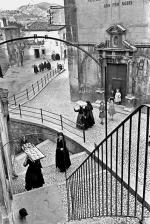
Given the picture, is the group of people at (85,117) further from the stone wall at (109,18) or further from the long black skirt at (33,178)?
the stone wall at (109,18)

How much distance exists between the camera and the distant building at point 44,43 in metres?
37.4

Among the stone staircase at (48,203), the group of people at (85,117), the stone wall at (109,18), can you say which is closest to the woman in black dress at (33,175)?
the stone staircase at (48,203)

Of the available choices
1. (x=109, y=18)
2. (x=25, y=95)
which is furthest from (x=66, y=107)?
(x=109, y=18)

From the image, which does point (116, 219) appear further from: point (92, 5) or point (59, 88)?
point (59, 88)

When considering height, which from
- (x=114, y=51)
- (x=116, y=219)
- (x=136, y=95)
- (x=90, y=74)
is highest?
(x=114, y=51)

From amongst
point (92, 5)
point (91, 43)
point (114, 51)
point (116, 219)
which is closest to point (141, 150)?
point (116, 219)

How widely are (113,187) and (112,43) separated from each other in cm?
765

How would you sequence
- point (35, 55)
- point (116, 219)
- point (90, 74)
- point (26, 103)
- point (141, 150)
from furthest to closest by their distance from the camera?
1. point (35, 55)
2. point (26, 103)
3. point (90, 74)
4. point (141, 150)
5. point (116, 219)

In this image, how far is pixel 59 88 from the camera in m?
17.9

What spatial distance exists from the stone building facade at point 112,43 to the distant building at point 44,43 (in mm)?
24904

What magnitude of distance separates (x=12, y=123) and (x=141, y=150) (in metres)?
6.73

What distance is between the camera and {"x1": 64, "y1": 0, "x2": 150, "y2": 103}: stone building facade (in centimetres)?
1100

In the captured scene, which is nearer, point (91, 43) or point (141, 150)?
point (141, 150)

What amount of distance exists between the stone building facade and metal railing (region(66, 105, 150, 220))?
3.34 meters
